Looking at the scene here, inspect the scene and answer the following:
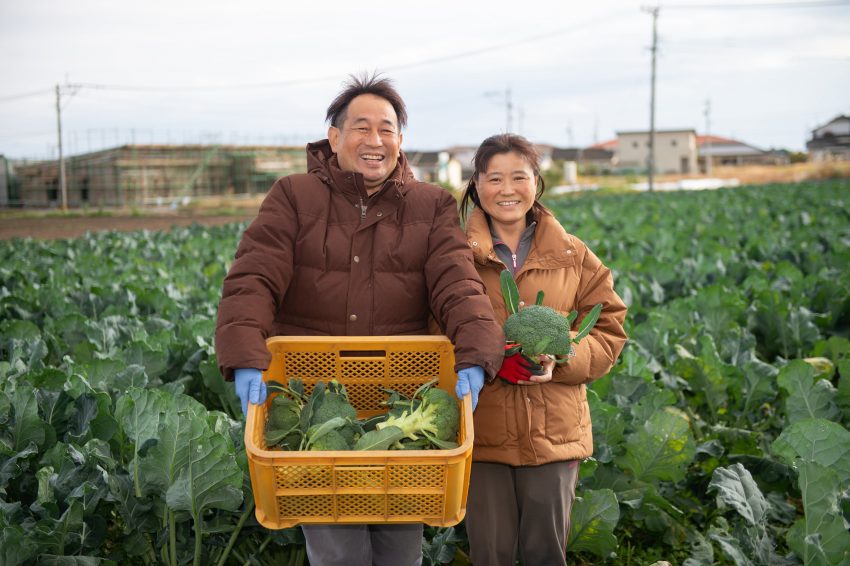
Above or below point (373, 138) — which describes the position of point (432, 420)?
below

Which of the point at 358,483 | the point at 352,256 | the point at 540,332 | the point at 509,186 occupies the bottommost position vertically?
the point at 358,483

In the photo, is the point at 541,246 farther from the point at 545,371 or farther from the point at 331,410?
the point at 331,410

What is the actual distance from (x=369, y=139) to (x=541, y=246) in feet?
2.53

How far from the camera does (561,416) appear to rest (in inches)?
116

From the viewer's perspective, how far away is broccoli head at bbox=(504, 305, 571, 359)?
267 cm

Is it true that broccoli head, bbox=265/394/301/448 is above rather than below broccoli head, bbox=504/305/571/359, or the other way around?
below

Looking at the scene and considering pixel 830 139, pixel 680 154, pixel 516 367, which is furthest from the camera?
pixel 830 139

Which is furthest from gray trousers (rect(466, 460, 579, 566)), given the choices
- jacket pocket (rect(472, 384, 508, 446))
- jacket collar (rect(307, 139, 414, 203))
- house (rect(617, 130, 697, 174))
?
house (rect(617, 130, 697, 174))

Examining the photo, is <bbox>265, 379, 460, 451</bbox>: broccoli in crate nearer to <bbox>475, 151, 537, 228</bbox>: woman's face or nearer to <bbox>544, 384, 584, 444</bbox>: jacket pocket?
<bbox>544, 384, 584, 444</bbox>: jacket pocket

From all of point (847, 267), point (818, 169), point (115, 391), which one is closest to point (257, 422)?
point (115, 391)

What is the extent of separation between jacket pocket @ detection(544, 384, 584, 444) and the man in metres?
0.47

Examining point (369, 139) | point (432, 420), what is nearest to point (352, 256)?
point (369, 139)

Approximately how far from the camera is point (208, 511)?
10.5 feet

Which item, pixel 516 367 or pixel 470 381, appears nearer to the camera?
pixel 470 381
